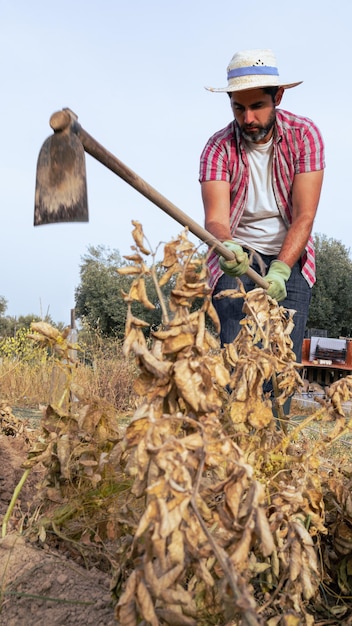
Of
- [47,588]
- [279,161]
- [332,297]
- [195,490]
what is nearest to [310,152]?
[279,161]

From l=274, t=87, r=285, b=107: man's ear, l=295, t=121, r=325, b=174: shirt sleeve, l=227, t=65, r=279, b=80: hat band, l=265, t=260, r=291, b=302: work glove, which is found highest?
l=227, t=65, r=279, b=80: hat band

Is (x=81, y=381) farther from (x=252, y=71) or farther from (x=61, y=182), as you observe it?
(x=61, y=182)

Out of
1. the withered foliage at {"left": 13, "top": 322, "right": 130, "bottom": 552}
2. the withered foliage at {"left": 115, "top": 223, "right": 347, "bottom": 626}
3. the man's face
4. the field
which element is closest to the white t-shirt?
the man's face

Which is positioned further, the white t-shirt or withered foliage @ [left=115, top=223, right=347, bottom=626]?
the white t-shirt

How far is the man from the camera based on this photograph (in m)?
3.29

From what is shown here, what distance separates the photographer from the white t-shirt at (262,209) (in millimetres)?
3498

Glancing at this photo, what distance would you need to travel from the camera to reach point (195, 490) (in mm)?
1029

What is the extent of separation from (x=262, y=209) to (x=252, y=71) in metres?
0.69

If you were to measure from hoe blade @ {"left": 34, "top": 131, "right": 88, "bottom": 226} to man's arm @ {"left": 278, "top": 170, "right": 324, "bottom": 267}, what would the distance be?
161 cm

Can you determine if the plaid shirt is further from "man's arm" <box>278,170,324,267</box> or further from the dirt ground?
the dirt ground

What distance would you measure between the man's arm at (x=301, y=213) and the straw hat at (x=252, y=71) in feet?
1.60

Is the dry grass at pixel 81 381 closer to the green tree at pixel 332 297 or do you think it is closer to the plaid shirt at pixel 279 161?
the plaid shirt at pixel 279 161

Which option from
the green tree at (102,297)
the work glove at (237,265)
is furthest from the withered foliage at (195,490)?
the green tree at (102,297)

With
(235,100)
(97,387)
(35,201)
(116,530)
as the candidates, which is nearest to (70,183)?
(35,201)
